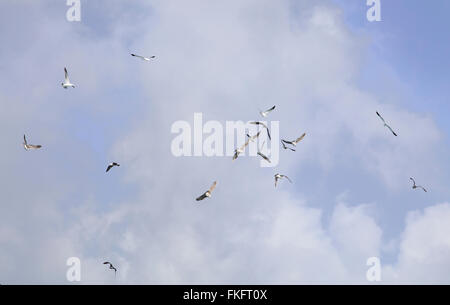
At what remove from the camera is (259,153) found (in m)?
80.4

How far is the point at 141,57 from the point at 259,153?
74.5 ft

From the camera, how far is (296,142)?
284ft
